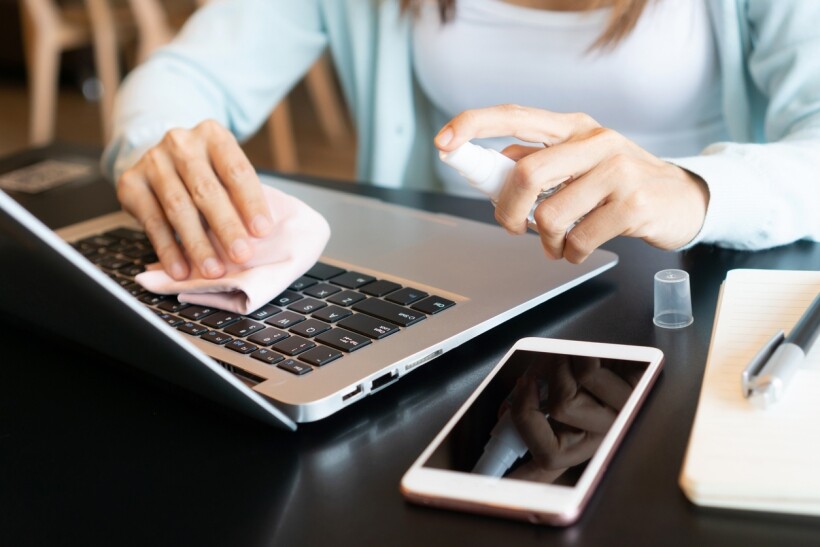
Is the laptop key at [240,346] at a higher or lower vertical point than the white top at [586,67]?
lower

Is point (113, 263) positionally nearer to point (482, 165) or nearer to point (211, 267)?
point (211, 267)

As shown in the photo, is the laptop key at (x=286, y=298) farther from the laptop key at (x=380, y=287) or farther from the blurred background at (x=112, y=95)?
the blurred background at (x=112, y=95)

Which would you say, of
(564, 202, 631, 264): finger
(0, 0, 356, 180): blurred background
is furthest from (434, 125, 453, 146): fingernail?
(0, 0, 356, 180): blurred background

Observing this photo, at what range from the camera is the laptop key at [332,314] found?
590 millimetres

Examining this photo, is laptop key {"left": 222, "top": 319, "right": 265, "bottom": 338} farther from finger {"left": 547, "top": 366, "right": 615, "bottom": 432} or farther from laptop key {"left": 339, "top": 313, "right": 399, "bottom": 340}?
finger {"left": 547, "top": 366, "right": 615, "bottom": 432}

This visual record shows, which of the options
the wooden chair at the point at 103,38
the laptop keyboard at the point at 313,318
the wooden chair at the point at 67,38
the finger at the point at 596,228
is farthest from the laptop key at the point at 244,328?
the wooden chair at the point at 67,38

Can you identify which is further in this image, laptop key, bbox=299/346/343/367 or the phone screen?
laptop key, bbox=299/346/343/367

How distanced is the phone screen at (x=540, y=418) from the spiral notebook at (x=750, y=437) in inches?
1.7

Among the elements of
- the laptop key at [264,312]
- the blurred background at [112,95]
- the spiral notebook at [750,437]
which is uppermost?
the spiral notebook at [750,437]

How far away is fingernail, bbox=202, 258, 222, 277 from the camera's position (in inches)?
26.1

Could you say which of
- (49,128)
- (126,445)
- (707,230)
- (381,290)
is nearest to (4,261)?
(126,445)

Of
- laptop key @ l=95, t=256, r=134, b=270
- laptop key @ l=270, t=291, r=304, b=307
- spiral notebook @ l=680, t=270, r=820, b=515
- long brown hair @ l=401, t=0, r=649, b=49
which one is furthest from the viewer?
long brown hair @ l=401, t=0, r=649, b=49

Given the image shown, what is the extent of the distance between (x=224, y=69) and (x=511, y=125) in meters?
0.59

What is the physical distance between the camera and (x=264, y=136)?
3.54 metres
